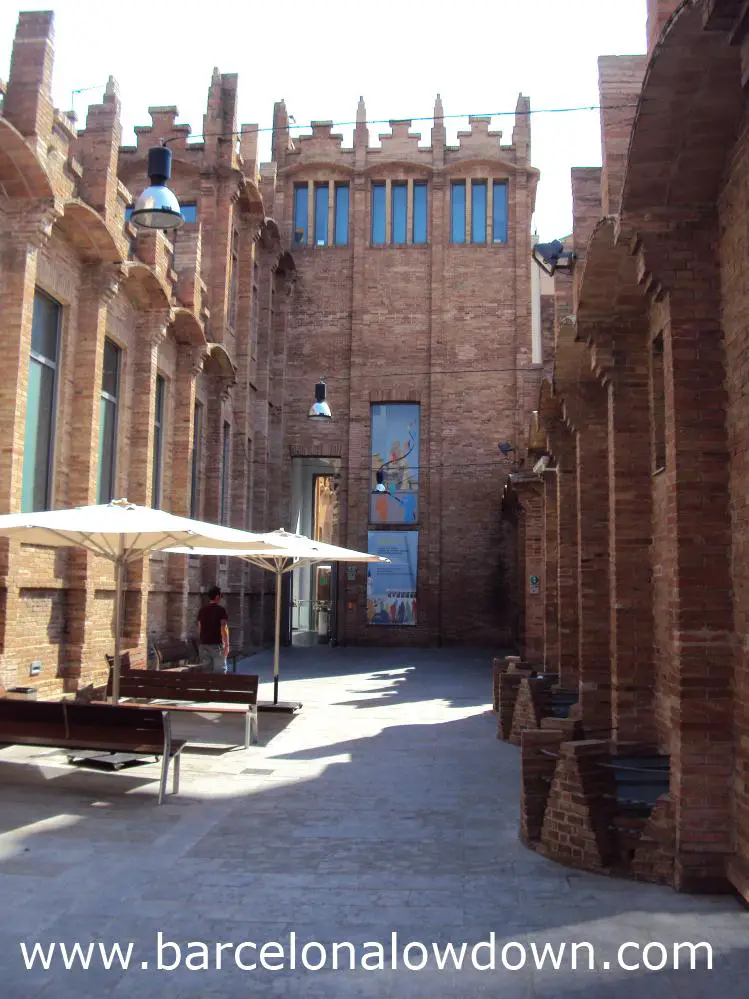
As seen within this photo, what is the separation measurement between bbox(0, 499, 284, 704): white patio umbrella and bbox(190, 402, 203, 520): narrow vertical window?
971 cm

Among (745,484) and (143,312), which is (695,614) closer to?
(745,484)

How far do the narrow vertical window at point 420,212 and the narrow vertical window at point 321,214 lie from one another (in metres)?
2.85

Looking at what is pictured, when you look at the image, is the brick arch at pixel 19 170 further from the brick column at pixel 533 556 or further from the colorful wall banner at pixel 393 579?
the colorful wall banner at pixel 393 579

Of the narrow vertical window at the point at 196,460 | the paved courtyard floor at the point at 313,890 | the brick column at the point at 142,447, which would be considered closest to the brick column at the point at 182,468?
the narrow vertical window at the point at 196,460

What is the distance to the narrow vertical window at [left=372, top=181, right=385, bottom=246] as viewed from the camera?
2922 centimetres

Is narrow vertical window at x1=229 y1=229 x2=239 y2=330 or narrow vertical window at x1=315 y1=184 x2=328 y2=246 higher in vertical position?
narrow vertical window at x1=315 y1=184 x2=328 y2=246

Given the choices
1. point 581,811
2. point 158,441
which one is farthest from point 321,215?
point 581,811

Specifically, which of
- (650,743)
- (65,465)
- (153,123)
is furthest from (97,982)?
(153,123)

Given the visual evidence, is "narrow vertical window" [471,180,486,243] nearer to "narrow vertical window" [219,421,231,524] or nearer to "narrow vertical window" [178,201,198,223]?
"narrow vertical window" [178,201,198,223]

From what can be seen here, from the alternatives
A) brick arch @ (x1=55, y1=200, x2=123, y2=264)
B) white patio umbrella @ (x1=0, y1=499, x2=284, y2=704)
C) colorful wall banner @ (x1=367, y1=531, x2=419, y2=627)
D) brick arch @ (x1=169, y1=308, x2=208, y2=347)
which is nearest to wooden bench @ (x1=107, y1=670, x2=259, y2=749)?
white patio umbrella @ (x1=0, y1=499, x2=284, y2=704)

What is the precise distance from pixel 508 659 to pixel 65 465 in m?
7.29

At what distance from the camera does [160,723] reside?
768 centimetres

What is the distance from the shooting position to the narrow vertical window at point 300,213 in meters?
29.3

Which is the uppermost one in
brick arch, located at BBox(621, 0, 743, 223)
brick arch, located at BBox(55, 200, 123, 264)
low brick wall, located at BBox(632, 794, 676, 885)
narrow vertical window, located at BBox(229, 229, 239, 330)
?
narrow vertical window, located at BBox(229, 229, 239, 330)
